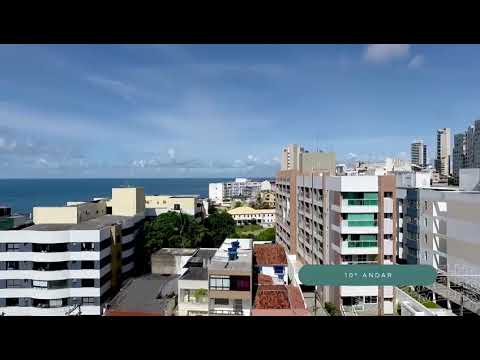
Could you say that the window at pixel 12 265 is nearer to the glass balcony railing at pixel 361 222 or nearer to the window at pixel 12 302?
the window at pixel 12 302

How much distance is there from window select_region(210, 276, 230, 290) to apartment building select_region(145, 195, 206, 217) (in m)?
5.16

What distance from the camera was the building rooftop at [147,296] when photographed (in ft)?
19.6

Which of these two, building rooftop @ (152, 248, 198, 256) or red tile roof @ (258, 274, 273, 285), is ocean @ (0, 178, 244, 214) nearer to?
building rooftop @ (152, 248, 198, 256)

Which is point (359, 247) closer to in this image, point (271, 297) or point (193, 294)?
point (271, 297)

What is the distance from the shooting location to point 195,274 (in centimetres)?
638

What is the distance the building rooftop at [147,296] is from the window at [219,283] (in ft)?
2.85

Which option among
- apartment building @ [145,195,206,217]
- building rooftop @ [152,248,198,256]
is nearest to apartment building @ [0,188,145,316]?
building rooftop @ [152,248,198,256]

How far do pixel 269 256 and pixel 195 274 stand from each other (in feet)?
9.99

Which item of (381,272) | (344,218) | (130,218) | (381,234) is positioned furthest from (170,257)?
(381,272)

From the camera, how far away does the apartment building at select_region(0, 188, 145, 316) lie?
727 cm

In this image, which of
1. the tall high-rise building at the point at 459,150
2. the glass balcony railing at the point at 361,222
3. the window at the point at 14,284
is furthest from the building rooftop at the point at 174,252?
the tall high-rise building at the point at 459,150

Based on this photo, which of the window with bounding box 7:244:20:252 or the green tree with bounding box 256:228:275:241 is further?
the green tree with bounding box 256:228:275:241
